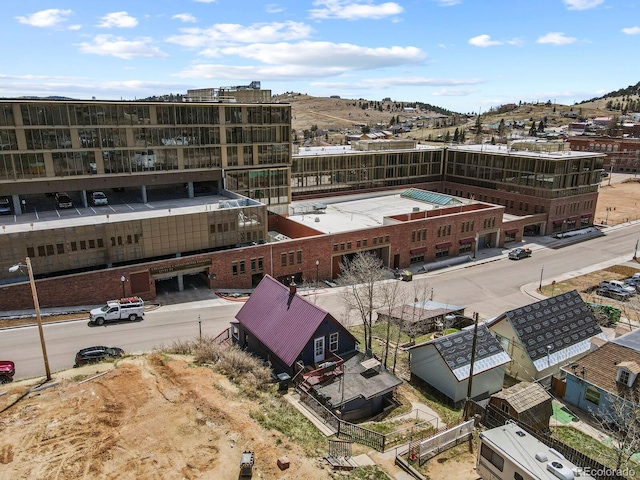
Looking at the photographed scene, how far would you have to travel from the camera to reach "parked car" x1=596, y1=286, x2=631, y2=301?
2062 inches

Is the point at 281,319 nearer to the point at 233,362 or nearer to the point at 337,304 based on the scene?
the point at 233,362

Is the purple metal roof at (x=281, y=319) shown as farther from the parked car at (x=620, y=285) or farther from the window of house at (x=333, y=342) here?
the parked car at (x=620, y=285)

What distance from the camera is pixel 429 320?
1667 inches

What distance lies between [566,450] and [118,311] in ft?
115

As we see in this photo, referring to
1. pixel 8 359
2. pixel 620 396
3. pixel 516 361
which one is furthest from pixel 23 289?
pixel 620 396

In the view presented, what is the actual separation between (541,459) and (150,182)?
4904cm

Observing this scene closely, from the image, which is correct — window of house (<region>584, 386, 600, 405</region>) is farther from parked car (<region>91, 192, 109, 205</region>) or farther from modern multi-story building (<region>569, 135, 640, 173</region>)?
modern multi-story building (<region>569, 135, 640, 173</region>)

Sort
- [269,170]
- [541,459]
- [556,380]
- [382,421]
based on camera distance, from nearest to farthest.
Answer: [541,459] → [382,421] → [556,380] → [269,170]

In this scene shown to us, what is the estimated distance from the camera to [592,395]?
31.4 m

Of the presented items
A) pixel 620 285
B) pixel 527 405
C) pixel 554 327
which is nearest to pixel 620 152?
pixel 620 285

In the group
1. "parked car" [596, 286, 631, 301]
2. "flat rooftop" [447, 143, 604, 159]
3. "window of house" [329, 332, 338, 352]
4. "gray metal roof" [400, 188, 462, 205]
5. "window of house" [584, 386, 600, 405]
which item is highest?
"flat rooftop" [447, 143, 604, 159]

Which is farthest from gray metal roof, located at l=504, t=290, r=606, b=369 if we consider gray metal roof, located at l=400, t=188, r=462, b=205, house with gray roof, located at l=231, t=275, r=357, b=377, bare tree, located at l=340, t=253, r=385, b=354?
gray metal roof, located at l=400, t=188, r=462, b=205

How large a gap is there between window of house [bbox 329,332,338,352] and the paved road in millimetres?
12179

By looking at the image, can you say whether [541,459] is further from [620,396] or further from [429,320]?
[429,320]
